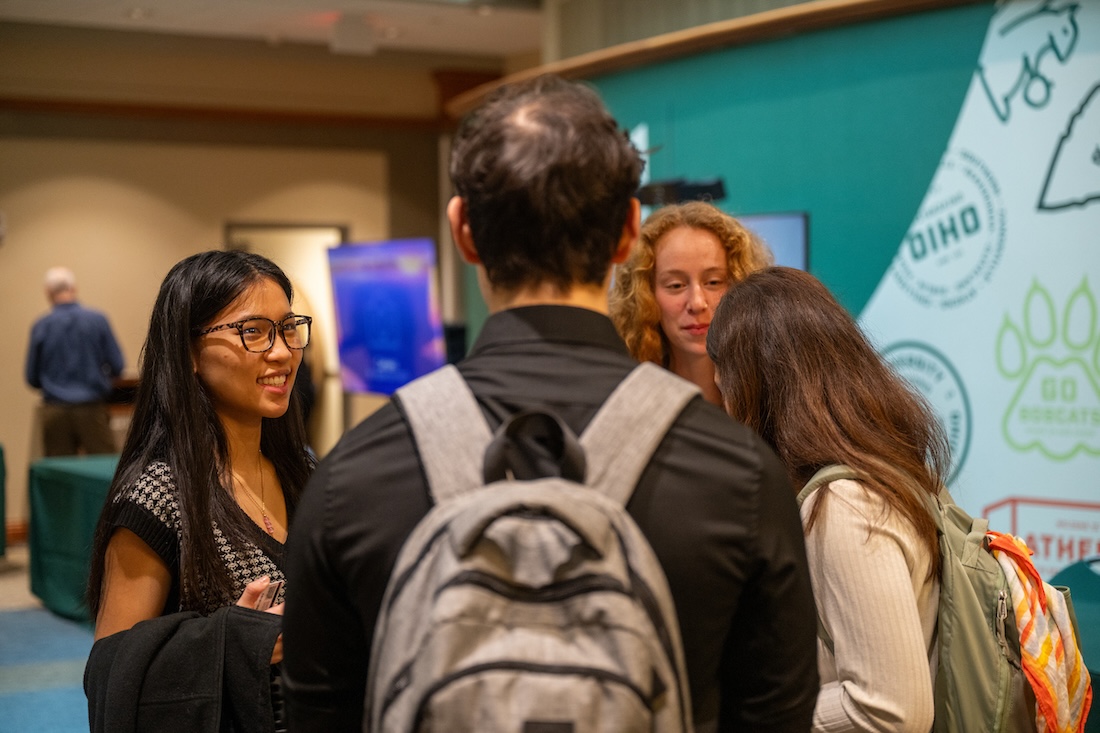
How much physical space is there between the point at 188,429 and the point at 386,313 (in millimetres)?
5931

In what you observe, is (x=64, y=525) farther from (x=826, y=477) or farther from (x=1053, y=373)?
(x=826, y=477)

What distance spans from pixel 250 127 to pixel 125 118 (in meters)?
1.04

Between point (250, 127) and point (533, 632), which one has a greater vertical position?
point (250, 127)

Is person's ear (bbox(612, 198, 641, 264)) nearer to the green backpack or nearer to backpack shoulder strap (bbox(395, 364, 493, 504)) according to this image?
backpack shoulder strap (bbox(395, 364, 493, 504))

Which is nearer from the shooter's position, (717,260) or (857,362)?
(857,362)

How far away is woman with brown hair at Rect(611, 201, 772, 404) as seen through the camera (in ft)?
8.34

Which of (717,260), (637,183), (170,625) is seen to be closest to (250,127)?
(717,260)

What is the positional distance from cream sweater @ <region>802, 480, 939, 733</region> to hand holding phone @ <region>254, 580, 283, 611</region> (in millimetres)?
811

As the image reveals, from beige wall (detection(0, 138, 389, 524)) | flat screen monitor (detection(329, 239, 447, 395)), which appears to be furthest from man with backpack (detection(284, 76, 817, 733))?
Answer: beige wall (detection(0, 138, 389, 524))

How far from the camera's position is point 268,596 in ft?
5.79

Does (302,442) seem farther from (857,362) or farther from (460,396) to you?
(460,396)

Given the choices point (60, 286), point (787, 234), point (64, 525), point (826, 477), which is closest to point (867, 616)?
point (826, 477)

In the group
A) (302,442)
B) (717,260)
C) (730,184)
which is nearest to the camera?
(302,442)

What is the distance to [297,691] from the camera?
1.09 meters
